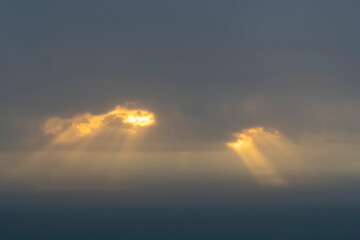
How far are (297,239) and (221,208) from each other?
165 feet

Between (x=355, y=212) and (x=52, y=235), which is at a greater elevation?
(x=355, y=212)

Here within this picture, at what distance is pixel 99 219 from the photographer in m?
89.4

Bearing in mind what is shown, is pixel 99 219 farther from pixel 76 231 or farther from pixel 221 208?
pixel 221 208

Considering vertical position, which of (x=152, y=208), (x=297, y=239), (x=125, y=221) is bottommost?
(x=297, y=239)

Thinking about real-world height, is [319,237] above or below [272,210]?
below

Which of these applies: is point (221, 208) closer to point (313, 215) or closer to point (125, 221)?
point (313, 215)

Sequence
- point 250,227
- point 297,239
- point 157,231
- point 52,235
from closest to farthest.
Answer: point 297,239 → point 52,235 → point 157,231 → point 250,227

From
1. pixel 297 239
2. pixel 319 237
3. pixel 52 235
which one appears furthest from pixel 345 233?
pixel 52 235

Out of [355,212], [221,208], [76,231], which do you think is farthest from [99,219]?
[355,212]

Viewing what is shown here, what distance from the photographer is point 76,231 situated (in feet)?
239

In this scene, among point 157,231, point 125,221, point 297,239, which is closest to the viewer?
point 297,239

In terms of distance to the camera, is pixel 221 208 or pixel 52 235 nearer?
pixel 52 235

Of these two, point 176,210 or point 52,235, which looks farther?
point 176,210

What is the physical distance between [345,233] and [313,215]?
88.7 feet
